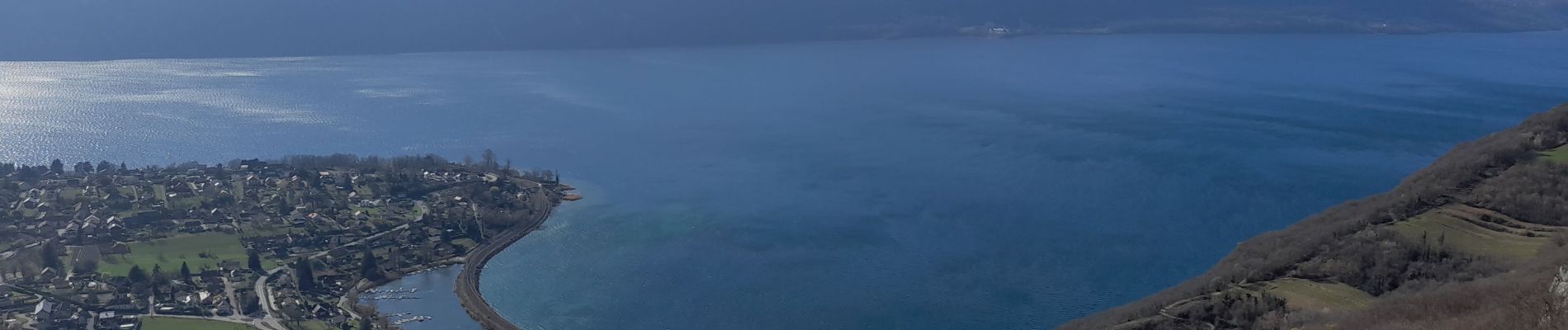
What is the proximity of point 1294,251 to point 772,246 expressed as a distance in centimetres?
771

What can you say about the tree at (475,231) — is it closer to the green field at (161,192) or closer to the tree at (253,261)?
the tree at (253,261)

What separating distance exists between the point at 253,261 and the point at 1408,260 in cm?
1278

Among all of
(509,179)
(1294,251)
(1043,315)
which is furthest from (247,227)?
(1294,251)

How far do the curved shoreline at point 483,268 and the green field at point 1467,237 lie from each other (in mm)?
9035

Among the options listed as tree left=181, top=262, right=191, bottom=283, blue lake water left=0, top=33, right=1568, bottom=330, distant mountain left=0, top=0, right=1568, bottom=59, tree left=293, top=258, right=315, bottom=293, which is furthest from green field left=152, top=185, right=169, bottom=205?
distant mountain left=0, top=0, right=1568, bottom=59

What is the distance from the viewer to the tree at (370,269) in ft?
46.3

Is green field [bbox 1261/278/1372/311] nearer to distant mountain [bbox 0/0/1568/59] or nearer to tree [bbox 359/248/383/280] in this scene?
tree [bbox 359/248/383/280]

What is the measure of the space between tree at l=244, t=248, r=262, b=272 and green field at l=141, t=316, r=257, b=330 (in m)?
2.07

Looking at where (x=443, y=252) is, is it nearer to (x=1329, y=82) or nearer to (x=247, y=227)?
(x=247, y=227)

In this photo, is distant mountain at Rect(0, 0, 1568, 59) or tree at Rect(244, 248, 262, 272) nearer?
tree at Rect(244, 248, 262, 272)

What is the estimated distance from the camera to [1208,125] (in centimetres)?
2572

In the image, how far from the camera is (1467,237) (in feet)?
29.1

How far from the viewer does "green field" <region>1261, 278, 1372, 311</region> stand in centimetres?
778

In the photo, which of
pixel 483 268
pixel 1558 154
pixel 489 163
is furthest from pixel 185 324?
pixel 1558 154
